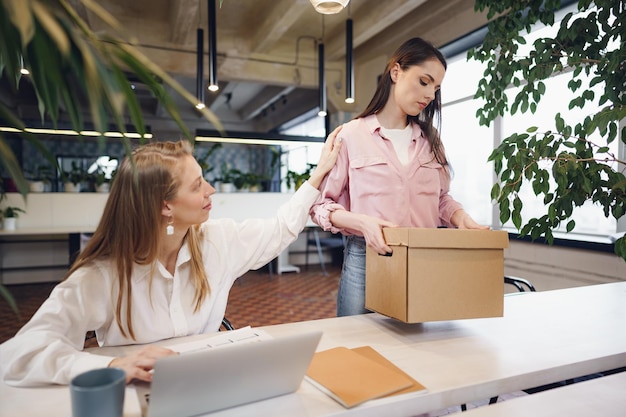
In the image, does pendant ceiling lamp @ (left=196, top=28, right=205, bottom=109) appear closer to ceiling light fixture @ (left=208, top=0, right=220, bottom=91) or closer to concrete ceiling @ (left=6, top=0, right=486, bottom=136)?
ceiling light fixture @ (left=208, top=0, right=220, bottom=91)

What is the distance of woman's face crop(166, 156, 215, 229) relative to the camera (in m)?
1.28

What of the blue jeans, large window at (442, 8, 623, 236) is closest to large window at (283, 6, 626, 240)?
large window at (442, 8, 623, 236)

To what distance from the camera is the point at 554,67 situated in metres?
1.86

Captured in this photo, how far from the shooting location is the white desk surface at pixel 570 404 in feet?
2.63

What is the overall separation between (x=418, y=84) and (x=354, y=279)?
68 centimetres

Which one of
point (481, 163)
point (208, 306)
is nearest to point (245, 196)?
point (481, 163)

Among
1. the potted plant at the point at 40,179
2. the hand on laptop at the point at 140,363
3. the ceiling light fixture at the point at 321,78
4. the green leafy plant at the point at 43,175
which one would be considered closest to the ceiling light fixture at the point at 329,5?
the hand on laptop at the point at 140,363

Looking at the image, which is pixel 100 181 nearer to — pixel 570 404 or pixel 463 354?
pixel 463 354

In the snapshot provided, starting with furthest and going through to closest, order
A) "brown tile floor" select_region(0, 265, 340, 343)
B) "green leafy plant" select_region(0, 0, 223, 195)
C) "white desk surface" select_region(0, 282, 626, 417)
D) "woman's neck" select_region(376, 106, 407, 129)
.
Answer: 1. "brown tile floor" select_region(0, 265, 340, 343)
2. "woman's neck" select_region(376, 106, 407, 129)
3. "white desk surface" select_region(0, 282, 626, 417)
4. "green leafy plant" select_region(0, 0, 223, 195)

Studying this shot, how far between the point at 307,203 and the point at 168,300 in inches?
21.6

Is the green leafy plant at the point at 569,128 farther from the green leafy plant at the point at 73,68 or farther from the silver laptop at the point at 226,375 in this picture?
the green leafy plant at the point at 73,68

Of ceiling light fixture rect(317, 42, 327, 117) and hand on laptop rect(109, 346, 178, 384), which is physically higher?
ceiling light fixture rect(317, 42, 327, 117)

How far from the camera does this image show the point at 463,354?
106 cm

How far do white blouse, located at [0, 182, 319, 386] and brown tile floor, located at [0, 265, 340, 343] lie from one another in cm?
249
